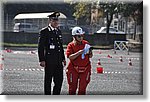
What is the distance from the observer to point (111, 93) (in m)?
6.35

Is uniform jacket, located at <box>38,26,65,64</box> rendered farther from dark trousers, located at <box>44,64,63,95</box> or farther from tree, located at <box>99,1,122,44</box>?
tree, located at <box>99,1,122,44</box>

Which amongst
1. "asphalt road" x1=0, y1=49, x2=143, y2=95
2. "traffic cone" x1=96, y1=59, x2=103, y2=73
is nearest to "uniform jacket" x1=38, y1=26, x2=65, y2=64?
"asphalt road" x1=0, y1=49, x2=143, y2=95

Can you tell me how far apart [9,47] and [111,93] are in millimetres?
1456

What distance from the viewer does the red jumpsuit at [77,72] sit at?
6.17m

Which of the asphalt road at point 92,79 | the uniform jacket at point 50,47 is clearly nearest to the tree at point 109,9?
the asphalt road at point 92,79

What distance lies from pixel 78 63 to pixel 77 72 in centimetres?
11

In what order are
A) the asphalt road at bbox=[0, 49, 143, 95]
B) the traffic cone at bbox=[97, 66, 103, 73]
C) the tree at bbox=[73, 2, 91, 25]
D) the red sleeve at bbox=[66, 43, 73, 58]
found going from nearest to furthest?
the red sleeve at bbox=[66, 43, 73, 58] → the asphalt road at bbox=[0, 49, 143, 95] → the tree at bbox=[73, 2, 91, 25] → the traffic cone at bbox=[97, 66, 103, 73]

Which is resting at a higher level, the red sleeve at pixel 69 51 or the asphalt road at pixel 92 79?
the red sleeve at pixel 69 51

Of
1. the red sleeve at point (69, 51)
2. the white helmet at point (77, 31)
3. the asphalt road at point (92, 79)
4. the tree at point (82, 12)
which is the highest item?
the tree at point (82, 12)

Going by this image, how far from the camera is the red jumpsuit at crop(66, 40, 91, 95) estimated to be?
6168 millimetres

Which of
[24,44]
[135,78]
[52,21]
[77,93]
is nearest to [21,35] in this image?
[24,44]

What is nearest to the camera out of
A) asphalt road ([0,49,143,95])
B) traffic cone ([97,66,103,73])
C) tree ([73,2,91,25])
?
asphalt road ([0,49,143,95])

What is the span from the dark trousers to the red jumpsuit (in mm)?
105

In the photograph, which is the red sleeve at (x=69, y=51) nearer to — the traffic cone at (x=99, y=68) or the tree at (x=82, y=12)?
the tree at (x=82, y=12)
